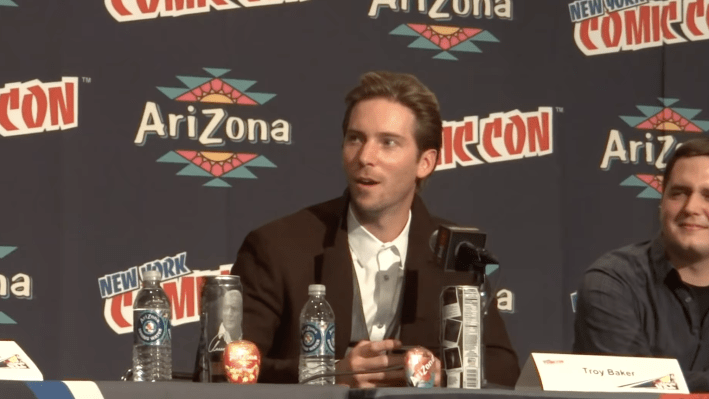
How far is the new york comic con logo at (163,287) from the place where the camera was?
3279 mm

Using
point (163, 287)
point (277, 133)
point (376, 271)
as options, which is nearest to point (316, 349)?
point (376, 271)

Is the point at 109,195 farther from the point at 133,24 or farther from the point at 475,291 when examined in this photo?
the point at 475,291

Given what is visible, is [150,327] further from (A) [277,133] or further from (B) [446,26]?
(B) [446,26]

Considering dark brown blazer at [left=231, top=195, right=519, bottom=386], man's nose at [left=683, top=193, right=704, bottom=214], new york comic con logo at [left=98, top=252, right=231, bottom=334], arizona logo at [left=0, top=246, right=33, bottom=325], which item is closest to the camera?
dark brown blazer at [left=231, top=195, right=519, bottom=386]

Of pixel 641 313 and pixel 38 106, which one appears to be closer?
pixel 641 313

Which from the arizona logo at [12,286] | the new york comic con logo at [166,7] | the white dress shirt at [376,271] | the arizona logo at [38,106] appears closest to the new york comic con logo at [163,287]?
the arizona logo at [12,286]

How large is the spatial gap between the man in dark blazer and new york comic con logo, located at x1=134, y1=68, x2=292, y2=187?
112 centimetres

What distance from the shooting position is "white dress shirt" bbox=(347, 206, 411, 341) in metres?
2.21

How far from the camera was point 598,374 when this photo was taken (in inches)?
63.6

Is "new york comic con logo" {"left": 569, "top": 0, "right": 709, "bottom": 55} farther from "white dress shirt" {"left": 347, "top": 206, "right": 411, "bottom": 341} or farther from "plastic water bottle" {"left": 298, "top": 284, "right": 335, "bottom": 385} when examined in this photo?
"plastic water bottle" {"left": 298, "top": 284, "right": 335, "bottom": 385}

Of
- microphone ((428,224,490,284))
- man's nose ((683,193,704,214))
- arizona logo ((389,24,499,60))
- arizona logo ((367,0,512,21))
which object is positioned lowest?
microphone ((428,224,490,284))

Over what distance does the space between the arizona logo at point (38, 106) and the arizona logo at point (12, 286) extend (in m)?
0.38

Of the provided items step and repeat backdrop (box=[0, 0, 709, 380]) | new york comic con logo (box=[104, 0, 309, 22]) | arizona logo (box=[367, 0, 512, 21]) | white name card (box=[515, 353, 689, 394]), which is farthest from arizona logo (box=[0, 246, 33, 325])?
white name card (box=[515, 353, 689, 394])

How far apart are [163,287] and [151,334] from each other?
1724mm
